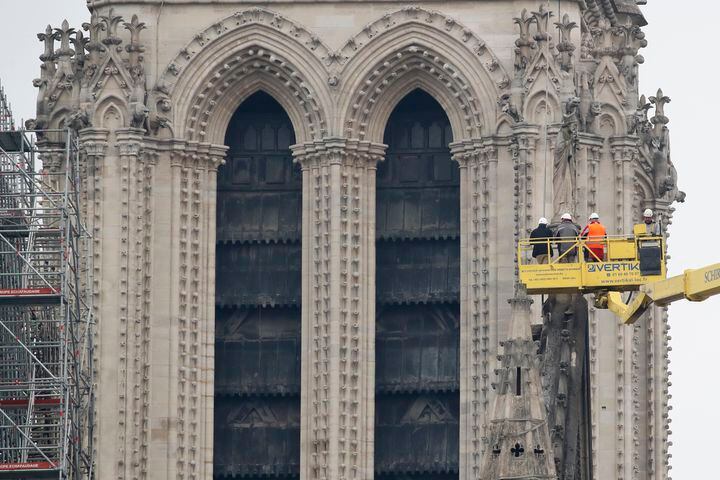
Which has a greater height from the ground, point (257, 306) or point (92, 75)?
point (92, 75)

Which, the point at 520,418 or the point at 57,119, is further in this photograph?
the point at 57,119

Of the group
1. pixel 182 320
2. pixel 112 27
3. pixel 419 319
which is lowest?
pixel 182 320

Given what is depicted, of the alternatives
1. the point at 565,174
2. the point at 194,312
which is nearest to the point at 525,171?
the point at 194,312

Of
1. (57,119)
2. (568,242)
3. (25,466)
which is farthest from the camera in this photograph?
(57,119)

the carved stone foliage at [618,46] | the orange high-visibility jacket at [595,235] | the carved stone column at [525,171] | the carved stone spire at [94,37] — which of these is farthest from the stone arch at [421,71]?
the orange high-visibility jacket at [595,235]

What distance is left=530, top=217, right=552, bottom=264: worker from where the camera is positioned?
7156cm

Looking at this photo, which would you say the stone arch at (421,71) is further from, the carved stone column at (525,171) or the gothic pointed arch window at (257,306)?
the gothic pointed arch window at (257,306)

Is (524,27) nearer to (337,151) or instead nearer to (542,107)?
(542,107)

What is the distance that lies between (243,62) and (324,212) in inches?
116

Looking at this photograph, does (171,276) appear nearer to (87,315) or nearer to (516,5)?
(87,315)

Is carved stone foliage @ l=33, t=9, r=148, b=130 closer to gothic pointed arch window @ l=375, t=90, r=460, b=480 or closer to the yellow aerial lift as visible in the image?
gothic pointed arch window @ l=375, t=90, r=460, b=480

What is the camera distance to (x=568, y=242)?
7138 cm

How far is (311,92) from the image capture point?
286ft

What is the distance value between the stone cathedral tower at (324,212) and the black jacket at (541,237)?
13.0 meters
